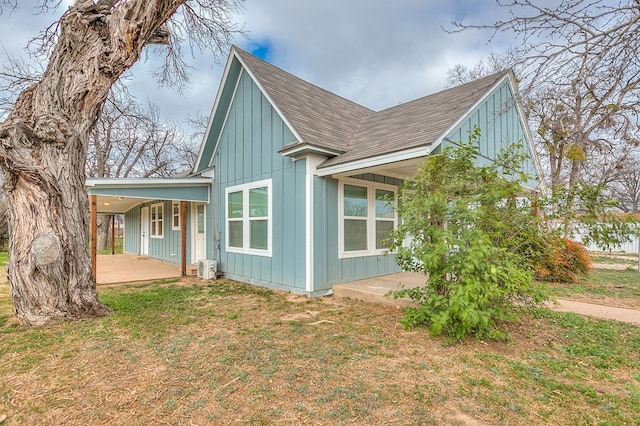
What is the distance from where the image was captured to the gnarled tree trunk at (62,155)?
14.3 feet

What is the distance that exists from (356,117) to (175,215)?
7.17 m

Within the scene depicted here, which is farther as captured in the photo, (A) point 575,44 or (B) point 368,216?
(B) point 368,216

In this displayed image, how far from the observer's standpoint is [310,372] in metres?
2.99

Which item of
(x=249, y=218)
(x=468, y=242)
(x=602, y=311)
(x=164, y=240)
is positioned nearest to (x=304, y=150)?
(x=249, y=218)

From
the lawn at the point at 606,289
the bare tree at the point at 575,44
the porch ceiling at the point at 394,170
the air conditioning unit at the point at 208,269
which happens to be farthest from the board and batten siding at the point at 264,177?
the lawn at the point at 606,289

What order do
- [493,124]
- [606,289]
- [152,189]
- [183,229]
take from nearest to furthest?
[606,289]
[493,124]
[152,189]
[183,229]

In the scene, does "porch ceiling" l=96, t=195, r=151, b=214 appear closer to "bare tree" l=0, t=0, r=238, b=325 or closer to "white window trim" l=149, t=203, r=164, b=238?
"white window trim" l=149, t=203, r=164, b=238

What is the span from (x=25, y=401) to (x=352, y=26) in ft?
27.2

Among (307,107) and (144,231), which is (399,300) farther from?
(144,231)

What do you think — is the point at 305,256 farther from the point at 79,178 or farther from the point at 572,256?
the point at 572,256

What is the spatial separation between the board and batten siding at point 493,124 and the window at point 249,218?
4.17m

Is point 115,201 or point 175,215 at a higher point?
point 115,201

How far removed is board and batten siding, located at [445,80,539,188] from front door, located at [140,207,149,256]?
1303cm

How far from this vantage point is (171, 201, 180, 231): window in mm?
11026
